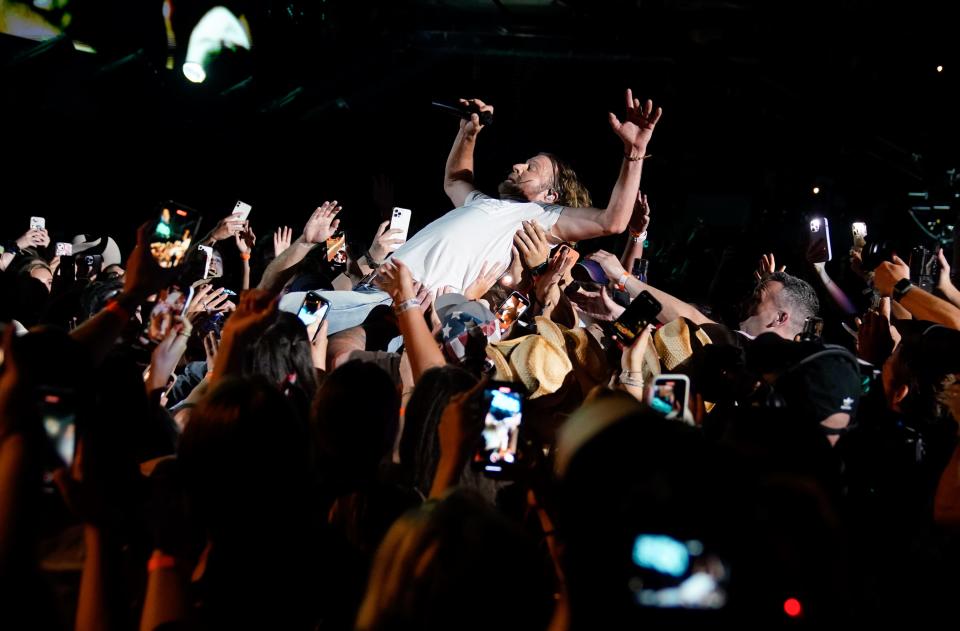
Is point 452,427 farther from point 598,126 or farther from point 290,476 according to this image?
point 598,126

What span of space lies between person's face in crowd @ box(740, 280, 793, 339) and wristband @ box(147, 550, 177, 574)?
10.3 ft

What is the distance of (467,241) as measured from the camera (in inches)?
167

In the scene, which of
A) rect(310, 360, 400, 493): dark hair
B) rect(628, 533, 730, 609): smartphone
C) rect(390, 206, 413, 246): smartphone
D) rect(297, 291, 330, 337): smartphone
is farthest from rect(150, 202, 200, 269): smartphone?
rect(390, 206, 413, 246): smartphone

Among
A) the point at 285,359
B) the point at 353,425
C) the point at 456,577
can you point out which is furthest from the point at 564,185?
the point at 456,577

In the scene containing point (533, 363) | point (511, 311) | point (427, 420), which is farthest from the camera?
point (511, 311)

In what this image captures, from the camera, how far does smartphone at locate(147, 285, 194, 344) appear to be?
8.05 feet

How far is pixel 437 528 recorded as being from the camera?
1079 millimetres

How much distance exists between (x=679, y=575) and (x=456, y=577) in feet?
1.00

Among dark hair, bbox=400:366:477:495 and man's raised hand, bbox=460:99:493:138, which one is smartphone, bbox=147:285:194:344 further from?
man's raised hand, bbox=460:99:493:138

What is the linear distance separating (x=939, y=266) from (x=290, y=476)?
10.1 feet

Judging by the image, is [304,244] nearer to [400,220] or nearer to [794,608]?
[400,220]

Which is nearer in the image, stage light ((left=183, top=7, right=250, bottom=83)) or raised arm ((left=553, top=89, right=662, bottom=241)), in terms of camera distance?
raised arm ((left=553, top=89, right=662, bottom=241))

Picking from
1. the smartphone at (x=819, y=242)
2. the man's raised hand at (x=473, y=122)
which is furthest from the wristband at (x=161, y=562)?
the smartphone at (x=819, y=242)

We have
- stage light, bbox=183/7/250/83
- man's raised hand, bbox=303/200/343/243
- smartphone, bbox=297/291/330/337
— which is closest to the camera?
smartphone, bbox=297/291/330/337
